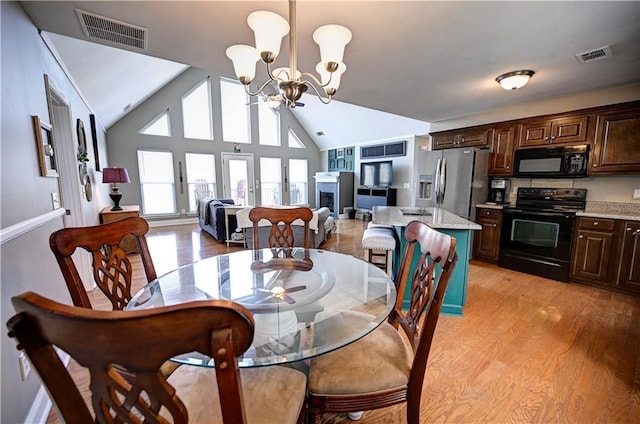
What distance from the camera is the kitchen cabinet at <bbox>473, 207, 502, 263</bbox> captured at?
12.2ft

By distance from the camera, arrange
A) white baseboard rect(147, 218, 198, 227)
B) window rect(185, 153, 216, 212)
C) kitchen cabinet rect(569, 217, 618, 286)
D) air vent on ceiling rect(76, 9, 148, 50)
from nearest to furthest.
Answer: air vent on ceiling rect(76, 9, 148, 50)
kitchen cabinet rect(569, 217, 618, 286)
white baseboard rect(147, 218, 198, 227)
window rect(185, 153, 216, 212)

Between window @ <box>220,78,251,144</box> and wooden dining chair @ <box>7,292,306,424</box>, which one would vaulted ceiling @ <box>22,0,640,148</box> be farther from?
window @ <box>220,78,251,144</box>

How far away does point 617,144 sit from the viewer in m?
2.93

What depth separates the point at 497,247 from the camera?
3.73 meters

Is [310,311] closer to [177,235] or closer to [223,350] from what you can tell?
[223,350]

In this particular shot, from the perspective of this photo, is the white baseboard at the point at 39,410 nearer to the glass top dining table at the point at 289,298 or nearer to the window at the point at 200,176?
the glass top dining table at the point at 289,298

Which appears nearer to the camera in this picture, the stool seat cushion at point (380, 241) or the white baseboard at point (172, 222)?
the stool seat cushion at point (380, 241)

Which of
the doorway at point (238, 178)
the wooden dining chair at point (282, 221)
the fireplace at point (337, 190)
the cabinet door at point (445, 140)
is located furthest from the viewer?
the fireplace at point (337, 190)

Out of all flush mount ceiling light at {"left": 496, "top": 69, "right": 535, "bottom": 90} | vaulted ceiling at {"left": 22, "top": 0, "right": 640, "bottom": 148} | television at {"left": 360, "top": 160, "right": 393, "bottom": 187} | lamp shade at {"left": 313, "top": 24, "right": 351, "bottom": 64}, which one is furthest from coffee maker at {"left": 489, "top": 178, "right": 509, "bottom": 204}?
lamp shade at {"left": 313, "top": 24, "right": 351, "bottom": 64}

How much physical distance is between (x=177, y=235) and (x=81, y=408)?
18.8 ft

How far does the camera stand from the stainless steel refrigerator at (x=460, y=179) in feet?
12.5

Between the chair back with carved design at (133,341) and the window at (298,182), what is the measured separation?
8.66 meters

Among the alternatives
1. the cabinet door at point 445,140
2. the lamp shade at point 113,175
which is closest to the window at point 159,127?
the lamp shade at point 113,175

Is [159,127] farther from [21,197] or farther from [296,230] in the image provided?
[21,197]
